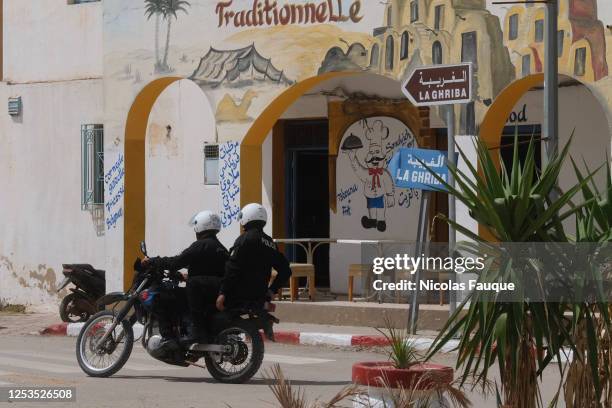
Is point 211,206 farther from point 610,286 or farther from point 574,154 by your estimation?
point 610,286

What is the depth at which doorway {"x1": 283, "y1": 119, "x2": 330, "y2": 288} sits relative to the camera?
70.4 ft

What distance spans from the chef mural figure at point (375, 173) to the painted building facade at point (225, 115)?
0.9 inches

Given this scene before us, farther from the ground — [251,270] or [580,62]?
[580,62]

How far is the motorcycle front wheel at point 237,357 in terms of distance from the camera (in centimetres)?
1202

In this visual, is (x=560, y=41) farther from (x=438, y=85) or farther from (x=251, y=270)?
(x=251, y=270)

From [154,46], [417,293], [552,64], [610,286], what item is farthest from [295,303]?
[610,286]

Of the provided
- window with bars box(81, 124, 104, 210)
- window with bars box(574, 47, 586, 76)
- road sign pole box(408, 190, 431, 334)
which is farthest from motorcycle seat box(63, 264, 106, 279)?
window with bars box(574, 47, 586, 76)

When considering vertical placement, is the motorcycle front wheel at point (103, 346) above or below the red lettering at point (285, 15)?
A: below

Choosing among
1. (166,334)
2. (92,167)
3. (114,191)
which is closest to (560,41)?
(166,334)

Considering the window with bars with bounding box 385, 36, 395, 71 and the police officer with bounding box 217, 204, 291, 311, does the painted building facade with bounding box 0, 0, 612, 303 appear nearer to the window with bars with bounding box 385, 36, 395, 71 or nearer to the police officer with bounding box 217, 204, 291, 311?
the window with bars with bounding box 385, 36, 395, 71

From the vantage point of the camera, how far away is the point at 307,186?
2167 centimetres

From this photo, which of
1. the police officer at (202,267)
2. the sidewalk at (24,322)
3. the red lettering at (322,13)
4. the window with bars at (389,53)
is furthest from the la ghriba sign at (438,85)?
the sidewalk at (24,322)

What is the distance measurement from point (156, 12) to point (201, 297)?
7304 mm

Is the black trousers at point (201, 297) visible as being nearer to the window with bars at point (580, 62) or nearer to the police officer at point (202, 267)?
the police officer at point (202, 267)
